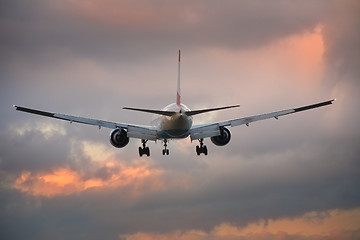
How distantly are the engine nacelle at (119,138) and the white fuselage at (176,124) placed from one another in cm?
508

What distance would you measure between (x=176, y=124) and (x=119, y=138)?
1030 centimetres

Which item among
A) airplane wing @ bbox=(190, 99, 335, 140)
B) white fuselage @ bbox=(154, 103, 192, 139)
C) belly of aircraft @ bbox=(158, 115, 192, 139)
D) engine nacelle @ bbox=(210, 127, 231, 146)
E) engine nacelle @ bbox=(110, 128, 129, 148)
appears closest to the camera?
white fuselage @ bbox=(154, 103, 192, 139)

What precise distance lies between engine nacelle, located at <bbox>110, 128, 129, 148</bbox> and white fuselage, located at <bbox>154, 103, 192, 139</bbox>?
5077 mm

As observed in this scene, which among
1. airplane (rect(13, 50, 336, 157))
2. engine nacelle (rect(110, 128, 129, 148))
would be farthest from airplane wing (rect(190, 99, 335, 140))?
engine nacelle (rect(110, 128, 129, 148))

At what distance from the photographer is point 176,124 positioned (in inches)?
3701

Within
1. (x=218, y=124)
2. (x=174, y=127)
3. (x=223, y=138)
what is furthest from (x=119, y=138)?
(x=223, y=138)

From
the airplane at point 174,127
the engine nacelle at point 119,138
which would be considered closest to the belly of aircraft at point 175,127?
the airplane at point 174,127

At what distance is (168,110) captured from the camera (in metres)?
95.0

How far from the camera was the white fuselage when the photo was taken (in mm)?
92938

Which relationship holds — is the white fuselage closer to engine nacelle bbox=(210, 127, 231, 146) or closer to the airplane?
the airplane

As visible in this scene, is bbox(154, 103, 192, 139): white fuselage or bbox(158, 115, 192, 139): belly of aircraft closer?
bbox(154, 103, 192, 139): white fuselage

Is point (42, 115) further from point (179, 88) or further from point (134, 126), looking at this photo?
point (179, 88)

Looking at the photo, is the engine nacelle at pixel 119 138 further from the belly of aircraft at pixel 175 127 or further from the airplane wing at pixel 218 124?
the airplane wing at pixel 218 124

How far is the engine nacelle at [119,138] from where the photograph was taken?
100875 mm
